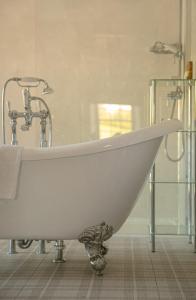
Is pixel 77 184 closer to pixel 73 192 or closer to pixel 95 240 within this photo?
pixel 73 192

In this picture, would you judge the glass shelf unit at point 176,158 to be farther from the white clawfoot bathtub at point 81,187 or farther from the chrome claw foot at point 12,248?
the chrome claw foot at point 12,248

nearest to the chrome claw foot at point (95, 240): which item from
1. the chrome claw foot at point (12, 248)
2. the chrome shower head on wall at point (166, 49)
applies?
the chrome claw foot at point (12, 248)

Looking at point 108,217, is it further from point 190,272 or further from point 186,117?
point 186,117

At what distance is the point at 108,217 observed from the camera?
204 centimetres

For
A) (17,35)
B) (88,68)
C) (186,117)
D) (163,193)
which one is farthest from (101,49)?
(163,193)

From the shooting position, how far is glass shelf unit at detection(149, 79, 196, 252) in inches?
107

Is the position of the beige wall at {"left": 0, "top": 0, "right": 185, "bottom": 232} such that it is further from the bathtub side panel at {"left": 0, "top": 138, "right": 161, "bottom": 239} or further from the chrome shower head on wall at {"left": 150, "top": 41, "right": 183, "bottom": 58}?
the bathtub side panel at {"left": 0, "top": 138, "right": 161, "bottom": 239}

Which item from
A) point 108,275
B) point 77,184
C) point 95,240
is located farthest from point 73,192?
point 108,275

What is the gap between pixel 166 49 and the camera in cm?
320

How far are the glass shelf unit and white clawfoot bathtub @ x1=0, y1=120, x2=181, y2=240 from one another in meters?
0.62

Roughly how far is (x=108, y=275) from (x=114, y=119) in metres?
1.56

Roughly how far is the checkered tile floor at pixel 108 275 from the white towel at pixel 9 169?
40 centimetres

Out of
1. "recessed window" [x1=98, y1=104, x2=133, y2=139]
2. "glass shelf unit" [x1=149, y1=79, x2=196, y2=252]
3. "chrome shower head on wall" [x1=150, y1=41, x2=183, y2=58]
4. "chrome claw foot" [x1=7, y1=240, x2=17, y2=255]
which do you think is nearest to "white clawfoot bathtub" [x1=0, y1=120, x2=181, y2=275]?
"chrome claw foot" [x1=7, y1=240, x2=17, y2=255]

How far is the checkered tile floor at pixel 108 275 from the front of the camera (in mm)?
1728
